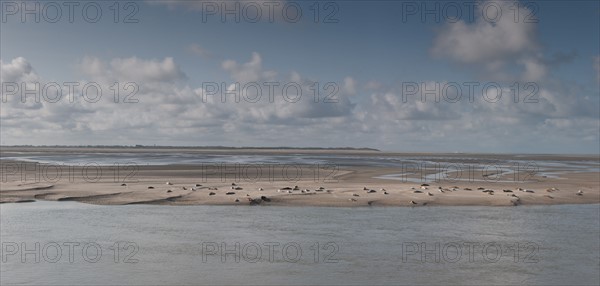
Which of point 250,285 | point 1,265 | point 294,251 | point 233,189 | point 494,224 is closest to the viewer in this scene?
point 250,285

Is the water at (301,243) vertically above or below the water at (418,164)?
below

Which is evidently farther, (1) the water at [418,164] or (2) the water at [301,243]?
(1) the water at [418,164]

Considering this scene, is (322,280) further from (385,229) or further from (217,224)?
(217,224)

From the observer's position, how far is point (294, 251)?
1570 cm

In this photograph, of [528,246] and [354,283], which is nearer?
[354,283]

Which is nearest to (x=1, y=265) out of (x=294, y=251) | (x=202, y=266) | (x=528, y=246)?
(x=202, y=266)

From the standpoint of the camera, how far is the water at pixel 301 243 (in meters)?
12.9

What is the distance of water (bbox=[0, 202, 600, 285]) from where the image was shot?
42.3 ft

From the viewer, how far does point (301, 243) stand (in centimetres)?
1683

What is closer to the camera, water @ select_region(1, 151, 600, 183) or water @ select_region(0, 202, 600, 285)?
water @ select_region(0, 202, 600, 285)

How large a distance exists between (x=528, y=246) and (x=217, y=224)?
443 inches

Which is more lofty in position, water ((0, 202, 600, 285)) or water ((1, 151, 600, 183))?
water ((1, 151, 600, 183))

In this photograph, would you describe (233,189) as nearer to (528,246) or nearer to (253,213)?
(253,213)

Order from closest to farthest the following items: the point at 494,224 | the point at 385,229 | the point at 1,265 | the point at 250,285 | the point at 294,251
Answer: the point at 250,285
the point at 1,265
the point at 294,251
the point at 385,229
the point at 494,224
